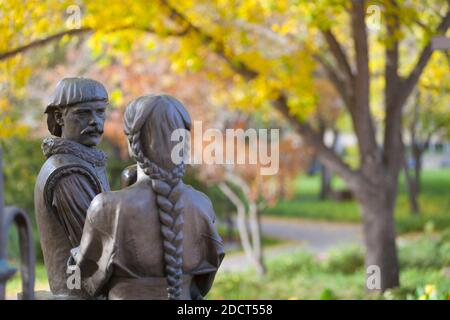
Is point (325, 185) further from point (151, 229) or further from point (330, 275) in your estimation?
point (151, 229)

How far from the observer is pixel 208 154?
39.9ft

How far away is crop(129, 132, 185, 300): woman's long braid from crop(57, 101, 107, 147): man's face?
0.76 meters

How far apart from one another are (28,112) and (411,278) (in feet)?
32.5

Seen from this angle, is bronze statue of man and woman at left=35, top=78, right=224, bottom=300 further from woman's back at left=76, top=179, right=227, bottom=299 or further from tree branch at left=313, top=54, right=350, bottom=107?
tree branch at left=313, top=54, right=350, bottom=107

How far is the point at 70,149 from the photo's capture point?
3768mm

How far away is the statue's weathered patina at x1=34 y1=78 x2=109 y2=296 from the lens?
3629mm

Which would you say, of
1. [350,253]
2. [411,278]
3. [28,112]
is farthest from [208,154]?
[28,112]

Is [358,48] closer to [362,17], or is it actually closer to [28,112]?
[362,17]

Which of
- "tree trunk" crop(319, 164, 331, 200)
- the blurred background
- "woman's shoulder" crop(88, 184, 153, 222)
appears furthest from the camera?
"tree trunk" crop(319, 164, 331, 200)

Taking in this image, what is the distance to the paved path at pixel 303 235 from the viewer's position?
1580 cm

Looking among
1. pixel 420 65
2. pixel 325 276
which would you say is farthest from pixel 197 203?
pixel 325 276

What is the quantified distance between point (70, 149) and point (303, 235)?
1556cm

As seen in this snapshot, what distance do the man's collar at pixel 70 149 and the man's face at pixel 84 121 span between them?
0.04 meters

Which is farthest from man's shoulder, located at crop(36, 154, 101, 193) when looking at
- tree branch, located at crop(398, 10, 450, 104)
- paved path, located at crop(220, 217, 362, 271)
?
paved path, located at crop(220, 217, 362, 271)
